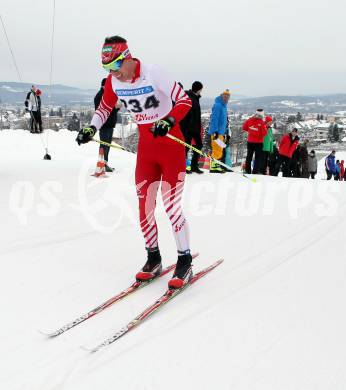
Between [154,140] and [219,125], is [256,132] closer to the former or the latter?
[219,125]

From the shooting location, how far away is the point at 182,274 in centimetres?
347

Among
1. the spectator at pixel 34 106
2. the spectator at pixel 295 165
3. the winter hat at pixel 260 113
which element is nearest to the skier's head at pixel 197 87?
the winter hat at pixel 260 113

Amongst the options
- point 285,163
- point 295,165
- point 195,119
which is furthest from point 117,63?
point 295,165

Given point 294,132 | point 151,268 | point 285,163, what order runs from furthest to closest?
point 285,163
point 294,132
point 151,268

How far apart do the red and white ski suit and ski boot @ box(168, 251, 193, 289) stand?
0.09m

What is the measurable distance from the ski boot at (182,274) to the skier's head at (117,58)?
1.66 meters

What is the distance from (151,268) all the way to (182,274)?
359mm

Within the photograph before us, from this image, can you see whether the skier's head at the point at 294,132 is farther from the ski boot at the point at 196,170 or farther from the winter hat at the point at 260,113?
the ski boot at the point at 196,170

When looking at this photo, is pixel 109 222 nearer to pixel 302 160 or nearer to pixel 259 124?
pixel 259 124

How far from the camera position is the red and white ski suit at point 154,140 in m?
3.32

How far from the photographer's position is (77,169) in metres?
9.01

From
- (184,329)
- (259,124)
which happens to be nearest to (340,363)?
(184,329)

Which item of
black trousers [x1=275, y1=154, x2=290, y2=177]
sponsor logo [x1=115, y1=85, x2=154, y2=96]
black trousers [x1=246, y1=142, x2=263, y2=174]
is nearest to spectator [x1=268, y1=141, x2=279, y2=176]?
black trousers [x1=275, y1=154, x2=290, y2=177]

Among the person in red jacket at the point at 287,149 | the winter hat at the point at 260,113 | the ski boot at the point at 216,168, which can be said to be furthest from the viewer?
the person in red jacket at the point at 287,149
